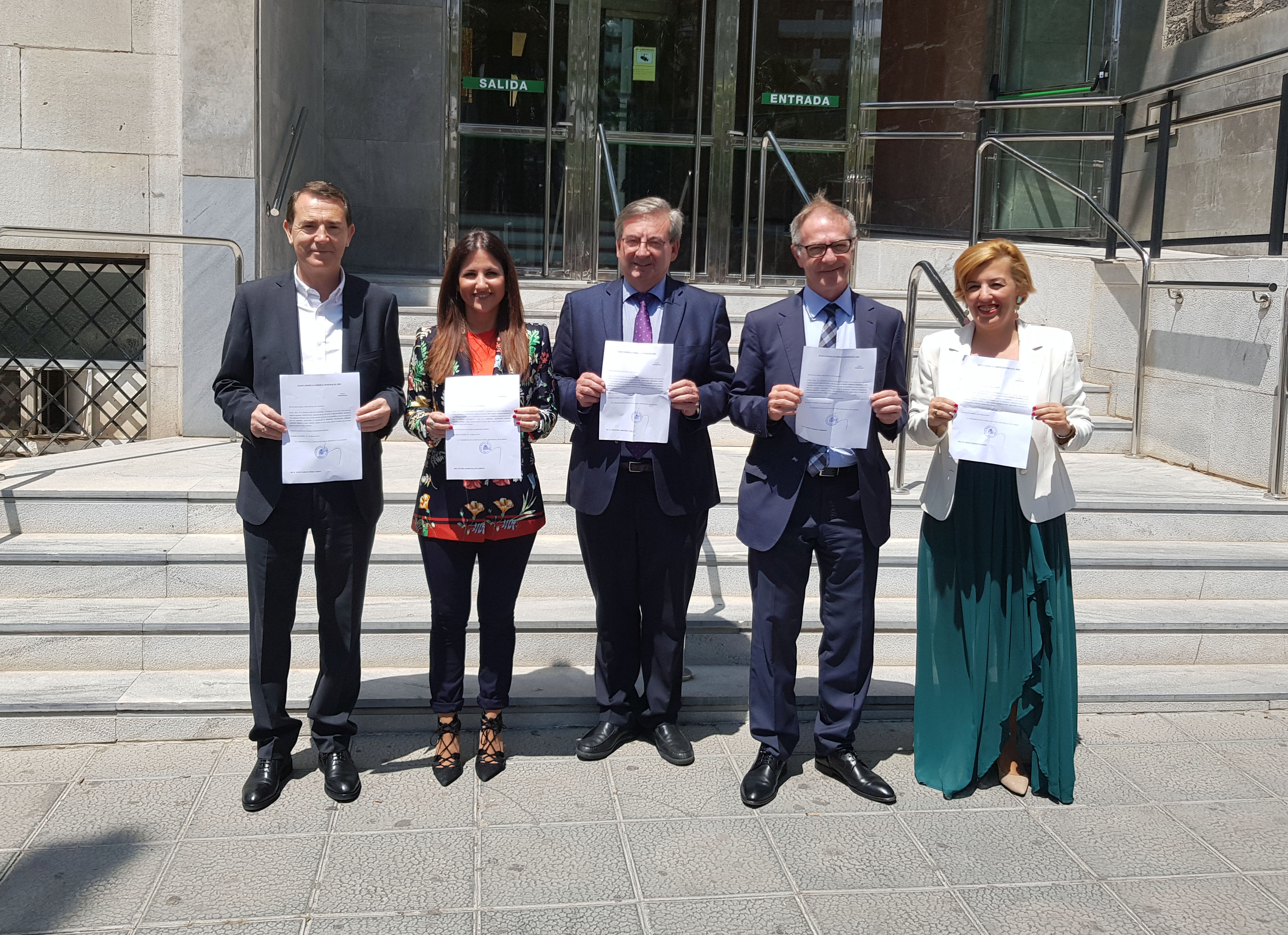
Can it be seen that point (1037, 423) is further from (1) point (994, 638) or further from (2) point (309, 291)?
(2) point (309, 291)

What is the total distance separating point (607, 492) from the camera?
4.18 meters

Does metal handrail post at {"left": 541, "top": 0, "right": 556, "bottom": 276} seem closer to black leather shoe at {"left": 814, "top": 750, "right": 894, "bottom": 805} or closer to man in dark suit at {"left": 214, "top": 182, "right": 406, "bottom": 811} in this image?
man in dark suit at {"left": 214, "top": 182, "right": 406, "bottom": 811}

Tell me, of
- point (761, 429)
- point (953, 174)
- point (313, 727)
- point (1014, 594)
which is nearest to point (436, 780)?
point (313, 727)

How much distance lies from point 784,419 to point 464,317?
118 cm

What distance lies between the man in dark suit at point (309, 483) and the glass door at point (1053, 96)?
26.7ft

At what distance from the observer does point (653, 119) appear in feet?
35.4

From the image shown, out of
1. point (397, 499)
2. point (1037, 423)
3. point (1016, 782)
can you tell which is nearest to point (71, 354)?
point (397, 499)

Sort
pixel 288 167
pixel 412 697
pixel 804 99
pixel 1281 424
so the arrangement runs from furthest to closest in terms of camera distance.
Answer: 1. pixel 804 99
2. pixel 288 167
3. pixel 1281 424
4. pixel 412 697

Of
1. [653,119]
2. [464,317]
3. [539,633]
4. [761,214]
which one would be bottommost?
[539,633]

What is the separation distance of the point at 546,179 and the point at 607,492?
705cm

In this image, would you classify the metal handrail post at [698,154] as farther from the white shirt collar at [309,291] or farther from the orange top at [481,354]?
the white shirt collar at [309,291]

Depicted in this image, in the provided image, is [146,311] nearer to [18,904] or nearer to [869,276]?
[18,904]

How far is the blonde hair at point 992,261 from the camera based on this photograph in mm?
3959

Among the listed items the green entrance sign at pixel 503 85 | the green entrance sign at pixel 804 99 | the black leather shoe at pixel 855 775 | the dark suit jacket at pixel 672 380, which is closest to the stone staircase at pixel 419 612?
the black leather shoe at pixel 855 775
